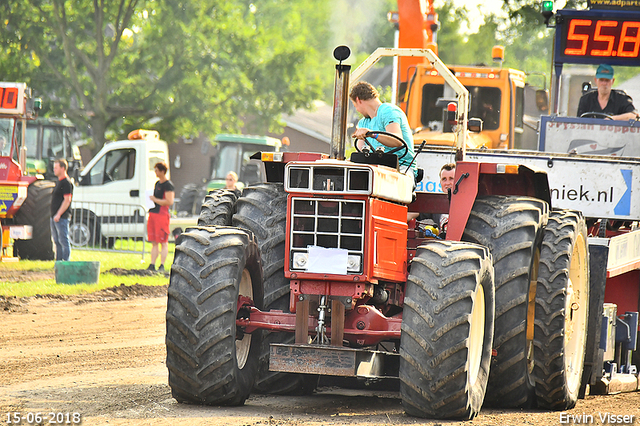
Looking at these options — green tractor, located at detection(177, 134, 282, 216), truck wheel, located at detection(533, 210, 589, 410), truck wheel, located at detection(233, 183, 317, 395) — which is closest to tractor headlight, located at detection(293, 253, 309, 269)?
truck wheel, located at detection(233, 183, 317, 395)

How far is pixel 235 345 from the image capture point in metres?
6.63

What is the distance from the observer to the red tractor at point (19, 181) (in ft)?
62.0

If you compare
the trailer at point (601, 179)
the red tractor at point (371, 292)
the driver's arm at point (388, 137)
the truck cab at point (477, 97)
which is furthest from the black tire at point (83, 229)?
the driver's arm at point (388, 137)

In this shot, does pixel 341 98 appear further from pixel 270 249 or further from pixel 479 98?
pixel 479 98

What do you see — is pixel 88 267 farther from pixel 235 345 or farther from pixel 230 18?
pixel 230 18

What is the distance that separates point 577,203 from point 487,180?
88.0 inches

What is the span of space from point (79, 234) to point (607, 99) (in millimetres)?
13015

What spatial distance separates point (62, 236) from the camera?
57.6 feet

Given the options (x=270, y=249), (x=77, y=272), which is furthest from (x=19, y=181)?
(x=270, y=249)

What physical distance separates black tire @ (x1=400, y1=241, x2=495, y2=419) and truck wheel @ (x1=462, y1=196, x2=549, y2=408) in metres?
0.68

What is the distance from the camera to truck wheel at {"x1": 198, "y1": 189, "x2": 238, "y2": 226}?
844 centimetres

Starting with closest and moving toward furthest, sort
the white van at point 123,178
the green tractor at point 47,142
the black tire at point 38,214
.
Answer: the black tire at point 38,214, the white van at point 123,178, the green tractor at point 47,142

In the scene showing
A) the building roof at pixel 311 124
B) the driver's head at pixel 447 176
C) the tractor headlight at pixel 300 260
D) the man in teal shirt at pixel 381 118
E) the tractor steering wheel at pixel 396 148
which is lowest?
the tractor headlight at pixel 300 260

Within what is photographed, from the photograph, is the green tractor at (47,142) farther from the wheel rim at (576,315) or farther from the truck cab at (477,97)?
the wheel rim at (576,315)
